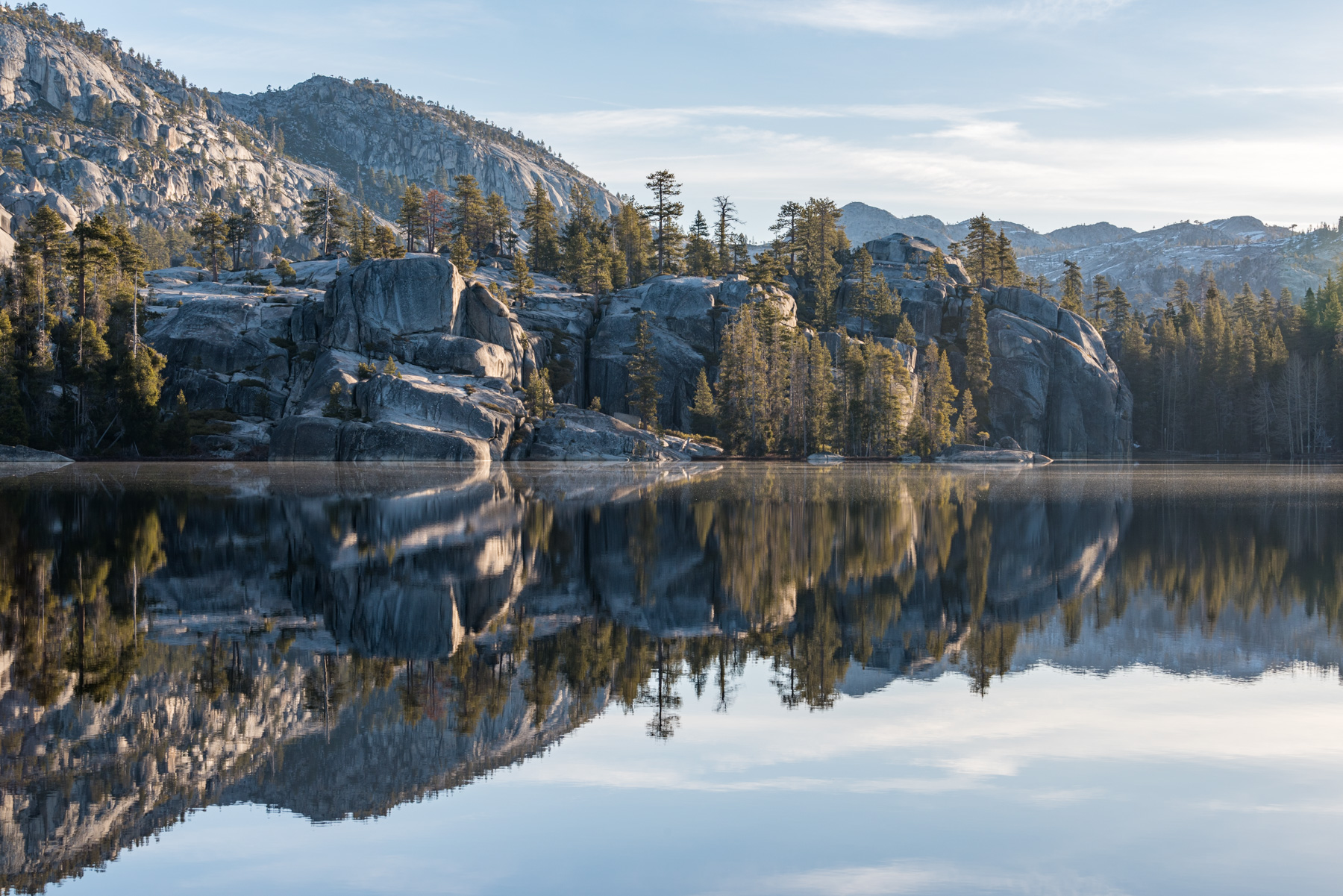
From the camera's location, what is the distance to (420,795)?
9.70 meters

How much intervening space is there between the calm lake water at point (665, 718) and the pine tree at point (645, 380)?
83466 mm

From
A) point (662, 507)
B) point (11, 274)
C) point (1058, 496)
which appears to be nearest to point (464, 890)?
point (662, 507)

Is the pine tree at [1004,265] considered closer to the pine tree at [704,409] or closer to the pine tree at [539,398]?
the pine tree at [704,409]

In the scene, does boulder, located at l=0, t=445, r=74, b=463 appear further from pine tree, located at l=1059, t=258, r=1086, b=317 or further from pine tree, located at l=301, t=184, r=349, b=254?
pine tree, located at l=1059, t=258, r=1086, b=317

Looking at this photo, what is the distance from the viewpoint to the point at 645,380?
112062 millimetres

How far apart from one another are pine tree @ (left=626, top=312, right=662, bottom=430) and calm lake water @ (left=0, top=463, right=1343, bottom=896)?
83.5 m

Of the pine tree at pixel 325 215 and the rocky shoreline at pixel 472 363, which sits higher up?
the pine tree at pixel 325 215

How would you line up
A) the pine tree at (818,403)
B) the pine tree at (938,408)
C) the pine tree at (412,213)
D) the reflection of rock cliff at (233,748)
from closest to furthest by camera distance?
the reflection of rock cliff at (233,748)
the pine tree at (818,403)
the pine tree at (938,408)
the pine tree at (412,213)

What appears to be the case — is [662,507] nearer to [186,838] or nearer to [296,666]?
[296,666]

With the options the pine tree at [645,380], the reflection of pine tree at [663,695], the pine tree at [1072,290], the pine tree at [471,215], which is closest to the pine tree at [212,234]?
the pine tree at [471,215]

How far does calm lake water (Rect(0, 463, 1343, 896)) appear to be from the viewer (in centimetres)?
830

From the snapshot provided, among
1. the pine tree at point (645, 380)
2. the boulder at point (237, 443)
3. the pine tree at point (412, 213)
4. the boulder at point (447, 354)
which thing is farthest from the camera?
the pine tree at point (412, 213)

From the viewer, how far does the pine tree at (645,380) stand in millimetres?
110900

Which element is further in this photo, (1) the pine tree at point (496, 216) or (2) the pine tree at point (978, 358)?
(1) the pine tree at point (496, 216)
